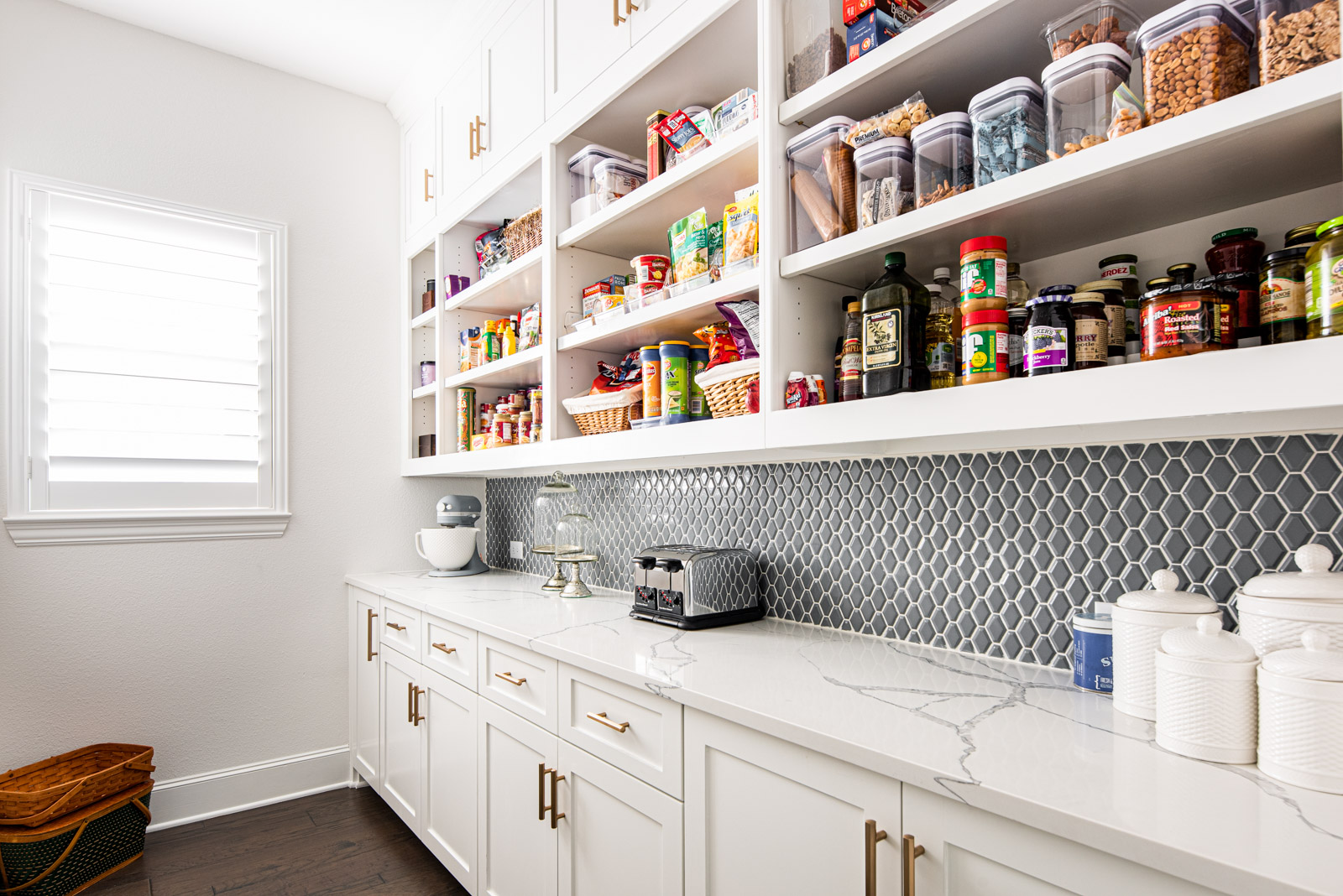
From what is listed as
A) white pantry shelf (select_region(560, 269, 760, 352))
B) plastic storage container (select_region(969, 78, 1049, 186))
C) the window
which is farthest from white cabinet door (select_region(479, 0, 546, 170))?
plastic storage container (select_region(969, 78, 1049, 186))

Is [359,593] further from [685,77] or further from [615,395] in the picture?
[685,77]

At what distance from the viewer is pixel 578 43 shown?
2.00 meters

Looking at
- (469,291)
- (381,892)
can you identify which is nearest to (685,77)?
(469,291)

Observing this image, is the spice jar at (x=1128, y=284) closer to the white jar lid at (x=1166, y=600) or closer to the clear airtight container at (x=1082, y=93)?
the clear airtight container at (x=1082, y=93)

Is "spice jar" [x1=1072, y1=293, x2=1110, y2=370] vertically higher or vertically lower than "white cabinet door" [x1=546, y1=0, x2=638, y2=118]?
lower

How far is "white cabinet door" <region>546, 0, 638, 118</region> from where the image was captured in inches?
72.6

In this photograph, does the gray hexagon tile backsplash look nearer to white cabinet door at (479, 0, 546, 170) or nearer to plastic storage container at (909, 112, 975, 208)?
plastic storage container at (909, 112, 975, 208)

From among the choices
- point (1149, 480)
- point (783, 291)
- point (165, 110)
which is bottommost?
point (1149, 480)

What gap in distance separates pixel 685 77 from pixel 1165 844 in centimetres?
175

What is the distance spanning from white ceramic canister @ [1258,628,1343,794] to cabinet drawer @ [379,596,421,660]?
2167 millimetres

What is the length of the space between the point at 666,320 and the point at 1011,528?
3.00 feet

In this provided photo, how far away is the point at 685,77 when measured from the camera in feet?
5.81

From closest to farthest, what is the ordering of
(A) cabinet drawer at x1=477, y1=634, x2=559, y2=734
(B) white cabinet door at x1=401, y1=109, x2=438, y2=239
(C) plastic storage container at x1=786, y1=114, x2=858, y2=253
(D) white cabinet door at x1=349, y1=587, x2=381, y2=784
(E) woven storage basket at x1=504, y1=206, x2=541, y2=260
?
(C) plastic storage container at x1=786, y1=114, x2=858, y2=253, (A) cabinet drawer at x1=477, y1=634, x2=559, y2=734, (E) woven storage basket at x1=504, y1=206, x2=541, y2=260, (D) white cabinet door at x1=349, y1=587, x2=381, y2=784, (B) white cabinet door at x1=401, y1=109, x2=438, y2=239

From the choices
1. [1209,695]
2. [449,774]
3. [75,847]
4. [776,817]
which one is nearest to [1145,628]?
[1209,695]
